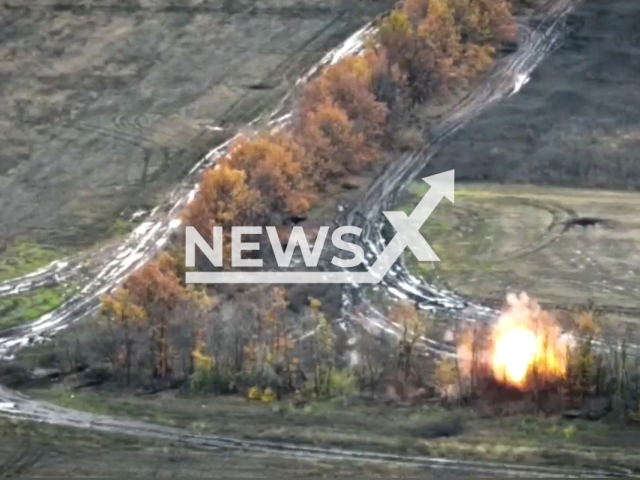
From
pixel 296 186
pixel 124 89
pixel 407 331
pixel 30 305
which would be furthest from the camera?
pixel 124 89

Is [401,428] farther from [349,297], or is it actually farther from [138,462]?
[349,297]

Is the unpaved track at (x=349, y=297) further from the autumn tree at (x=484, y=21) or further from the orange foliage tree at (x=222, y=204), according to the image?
the orange foliage tree at (x=222, y=204)

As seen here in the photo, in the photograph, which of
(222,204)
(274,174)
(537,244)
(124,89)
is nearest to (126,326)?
(222,204)

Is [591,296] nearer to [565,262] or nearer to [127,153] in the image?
[565,262]

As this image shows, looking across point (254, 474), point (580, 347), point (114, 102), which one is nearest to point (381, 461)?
point (254, 474)

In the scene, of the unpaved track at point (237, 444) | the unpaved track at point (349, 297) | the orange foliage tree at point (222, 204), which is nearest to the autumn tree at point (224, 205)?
the orange foliage tree at point (222, 204)

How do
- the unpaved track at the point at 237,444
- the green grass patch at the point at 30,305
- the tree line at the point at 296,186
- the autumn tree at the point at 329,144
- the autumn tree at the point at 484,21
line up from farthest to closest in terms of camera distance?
1. the autumn tree at the point at 484,21
2. the autumn tree at the point at 329,144
3. the green grass patch at the point at 30,305
4. the tree line at the point at 296,186
5. the unpaved track at the point at 237,444

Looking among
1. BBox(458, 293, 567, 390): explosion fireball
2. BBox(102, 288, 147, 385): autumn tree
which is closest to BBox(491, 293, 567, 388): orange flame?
BBox(458, 293, 567, 390): explosion fireball

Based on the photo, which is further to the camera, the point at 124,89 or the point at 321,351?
the point at 124,89
